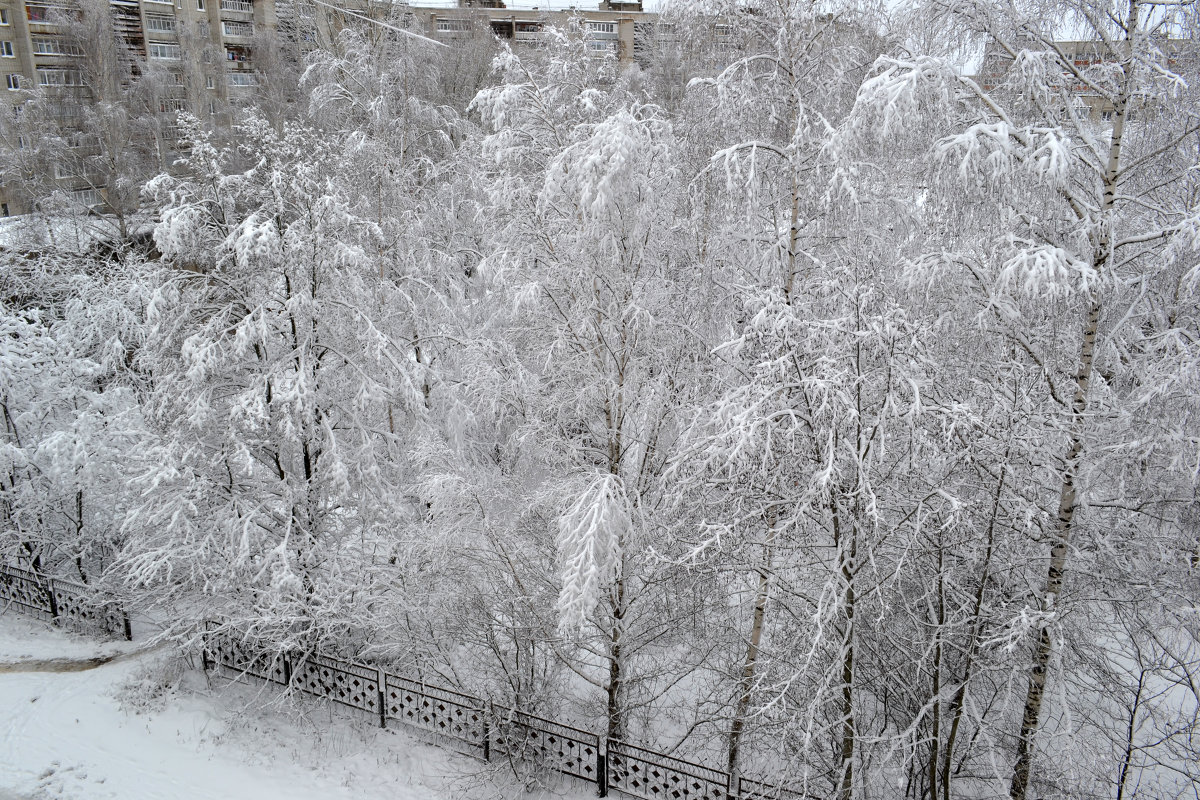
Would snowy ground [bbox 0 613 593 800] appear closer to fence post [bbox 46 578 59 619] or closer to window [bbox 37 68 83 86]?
fence post [bbox 46 578 59 619]

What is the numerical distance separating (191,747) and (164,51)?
44609 millimetres

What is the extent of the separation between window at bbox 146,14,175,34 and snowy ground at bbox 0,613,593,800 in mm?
41194

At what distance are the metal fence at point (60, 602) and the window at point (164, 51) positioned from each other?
1458 inches

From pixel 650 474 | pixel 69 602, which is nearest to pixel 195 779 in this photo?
pixel 69 602

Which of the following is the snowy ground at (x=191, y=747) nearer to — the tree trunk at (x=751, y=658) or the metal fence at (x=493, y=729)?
the metal fence at (x=493, y=729)

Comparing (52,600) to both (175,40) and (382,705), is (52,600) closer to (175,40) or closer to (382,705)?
(382,705)

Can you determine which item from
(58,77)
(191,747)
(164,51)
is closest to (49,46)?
(58,77)

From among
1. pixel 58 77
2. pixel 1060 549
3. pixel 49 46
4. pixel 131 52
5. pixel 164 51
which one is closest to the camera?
pixel 1060 549

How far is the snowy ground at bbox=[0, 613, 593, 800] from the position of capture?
9.40 metres

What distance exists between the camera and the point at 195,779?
9.50 metres

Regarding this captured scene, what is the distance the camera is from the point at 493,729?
379 inches

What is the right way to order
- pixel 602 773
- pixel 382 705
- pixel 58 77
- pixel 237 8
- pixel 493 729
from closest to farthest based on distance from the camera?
pixel 602 773 < pixel 493 729 < pixel 382 705 < pixel 58 77 < pixel 237 8

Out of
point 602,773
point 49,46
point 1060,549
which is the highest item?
point 49,46

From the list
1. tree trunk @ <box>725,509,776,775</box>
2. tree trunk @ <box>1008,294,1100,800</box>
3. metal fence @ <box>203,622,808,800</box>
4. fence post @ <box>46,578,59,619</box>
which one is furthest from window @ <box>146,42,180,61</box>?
tree trunk @ <box>1008,294,1100,800</box>
